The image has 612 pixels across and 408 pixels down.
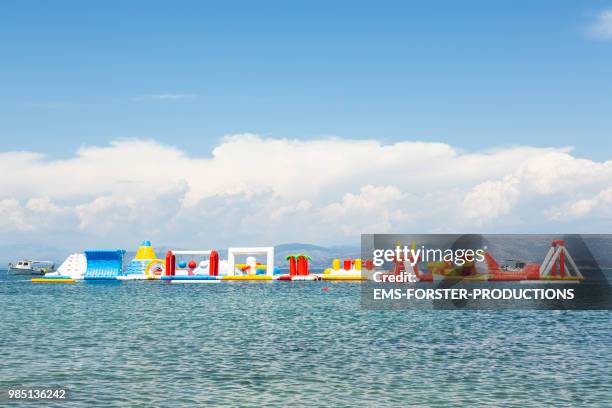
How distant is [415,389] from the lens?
1055 inches

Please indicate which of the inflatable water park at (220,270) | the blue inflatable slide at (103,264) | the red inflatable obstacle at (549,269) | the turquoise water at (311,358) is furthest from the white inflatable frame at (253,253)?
the turquoise water at (311,358)

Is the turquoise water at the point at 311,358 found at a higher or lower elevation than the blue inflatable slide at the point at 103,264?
lower

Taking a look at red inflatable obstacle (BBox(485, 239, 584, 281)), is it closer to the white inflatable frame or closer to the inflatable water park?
the inflatable water park

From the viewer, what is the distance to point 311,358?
34625 millimetres

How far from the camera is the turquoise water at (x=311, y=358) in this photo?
2580 cm

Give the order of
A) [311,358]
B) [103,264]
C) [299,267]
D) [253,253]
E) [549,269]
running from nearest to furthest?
[311,358] < [549,269] < [103,264] < [253,253] < [299,267]

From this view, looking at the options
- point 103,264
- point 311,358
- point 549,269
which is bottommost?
point 311,358

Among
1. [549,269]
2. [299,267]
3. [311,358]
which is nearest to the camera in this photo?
[311,358]

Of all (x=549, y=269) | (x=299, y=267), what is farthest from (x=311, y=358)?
(x=299, y=267)

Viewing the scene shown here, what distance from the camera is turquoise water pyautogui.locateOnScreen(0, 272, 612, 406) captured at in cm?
2580

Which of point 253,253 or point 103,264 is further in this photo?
point 253,253

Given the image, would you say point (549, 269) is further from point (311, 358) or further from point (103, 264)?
point (311, 358)

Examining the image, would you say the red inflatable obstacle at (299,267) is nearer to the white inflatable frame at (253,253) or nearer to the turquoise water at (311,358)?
the white inflatable frame at (253,253)

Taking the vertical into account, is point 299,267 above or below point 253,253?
below
